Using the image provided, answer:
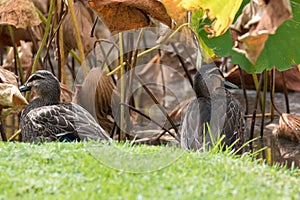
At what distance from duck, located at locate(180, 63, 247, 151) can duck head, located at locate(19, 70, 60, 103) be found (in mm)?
1139

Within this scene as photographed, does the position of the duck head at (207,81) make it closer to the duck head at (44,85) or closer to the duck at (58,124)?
the duck at (58,124)

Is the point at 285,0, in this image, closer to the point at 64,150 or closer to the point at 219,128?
the point at 64,150

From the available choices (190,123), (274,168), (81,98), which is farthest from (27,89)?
(274,168)

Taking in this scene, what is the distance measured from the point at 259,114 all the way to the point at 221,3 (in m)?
3.08

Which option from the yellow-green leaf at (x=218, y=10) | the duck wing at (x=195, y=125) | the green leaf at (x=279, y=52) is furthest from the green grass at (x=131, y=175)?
the green leaf at (x=279, y=52)

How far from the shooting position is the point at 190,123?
5980 mm

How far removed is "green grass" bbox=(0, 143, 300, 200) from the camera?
3711mm

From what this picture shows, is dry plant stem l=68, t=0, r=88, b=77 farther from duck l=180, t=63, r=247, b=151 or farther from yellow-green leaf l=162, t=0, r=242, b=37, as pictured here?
yellow-green leaf l=162, t=0, r=242, b=37

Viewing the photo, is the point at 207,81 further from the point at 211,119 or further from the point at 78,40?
the point at 78,40

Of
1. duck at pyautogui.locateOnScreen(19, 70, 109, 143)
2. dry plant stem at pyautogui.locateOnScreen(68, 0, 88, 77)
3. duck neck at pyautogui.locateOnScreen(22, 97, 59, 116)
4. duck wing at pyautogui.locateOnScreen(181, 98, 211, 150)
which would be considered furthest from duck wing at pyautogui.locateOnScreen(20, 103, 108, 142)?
duck wing at pyautogui.locateOnScreen(181, 98, 211, 150)

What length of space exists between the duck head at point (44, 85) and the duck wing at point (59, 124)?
32 centimetres

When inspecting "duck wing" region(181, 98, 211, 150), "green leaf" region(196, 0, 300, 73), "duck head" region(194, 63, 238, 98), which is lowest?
"duck wing" region(181, 98, 211, 150)

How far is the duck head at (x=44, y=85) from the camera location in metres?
6.51

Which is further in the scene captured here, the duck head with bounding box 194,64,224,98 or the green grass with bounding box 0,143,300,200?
the duck head with bounding box 194,64,224,98
